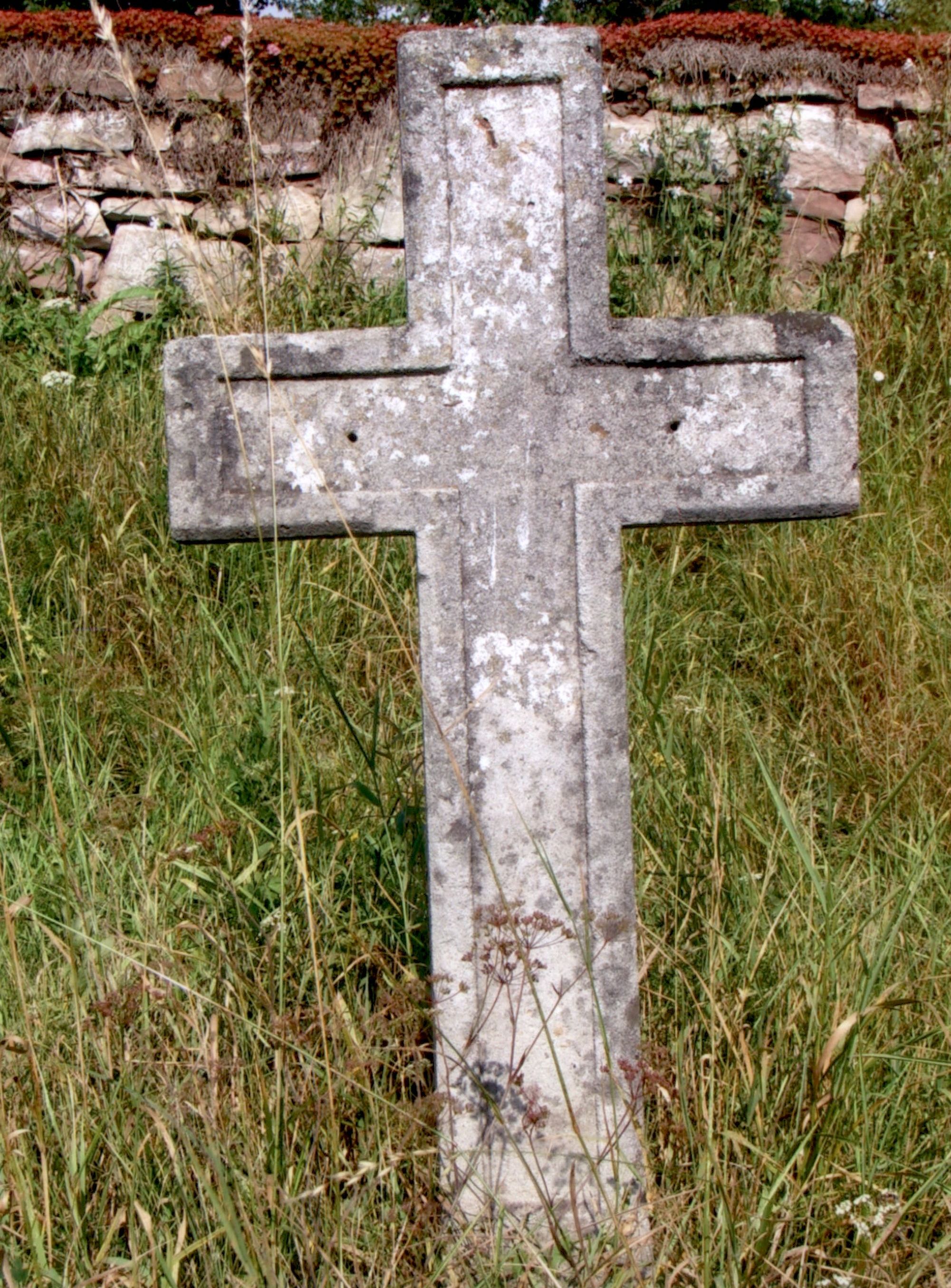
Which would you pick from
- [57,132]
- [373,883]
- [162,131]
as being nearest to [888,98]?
[162,131]

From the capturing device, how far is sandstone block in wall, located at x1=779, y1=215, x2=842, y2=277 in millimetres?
4832

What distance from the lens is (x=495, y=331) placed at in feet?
5.63

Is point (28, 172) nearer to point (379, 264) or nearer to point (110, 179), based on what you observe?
point (110, 179)

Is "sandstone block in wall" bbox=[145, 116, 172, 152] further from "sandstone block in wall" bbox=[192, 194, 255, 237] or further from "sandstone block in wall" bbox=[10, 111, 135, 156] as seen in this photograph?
"sandstone block in wall" bbox=[192, 194, 255, 237]

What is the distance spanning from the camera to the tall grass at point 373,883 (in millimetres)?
1507

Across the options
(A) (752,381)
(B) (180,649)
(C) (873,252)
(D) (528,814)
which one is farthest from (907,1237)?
(C) (873,252)

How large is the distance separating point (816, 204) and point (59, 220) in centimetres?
325

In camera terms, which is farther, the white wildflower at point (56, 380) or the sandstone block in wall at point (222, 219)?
the sandstone block in wall at point (222, 219)

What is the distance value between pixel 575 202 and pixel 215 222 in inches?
147

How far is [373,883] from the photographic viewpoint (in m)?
2.24

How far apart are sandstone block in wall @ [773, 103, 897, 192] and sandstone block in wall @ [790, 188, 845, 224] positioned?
3cm

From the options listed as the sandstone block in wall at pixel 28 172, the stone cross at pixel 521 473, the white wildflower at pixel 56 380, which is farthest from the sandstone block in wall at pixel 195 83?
the stone cross at pixel 521 473

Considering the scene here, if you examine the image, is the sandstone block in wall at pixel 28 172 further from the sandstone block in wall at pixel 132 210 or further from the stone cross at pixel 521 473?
the stone cross at pixel 521 473

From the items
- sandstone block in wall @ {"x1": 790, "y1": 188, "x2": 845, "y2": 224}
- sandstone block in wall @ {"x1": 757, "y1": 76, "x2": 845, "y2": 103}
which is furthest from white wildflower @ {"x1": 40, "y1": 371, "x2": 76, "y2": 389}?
sandstone block in wall @ {"x1": 757, "y1": 76, "x2": 845, "y2": 103}
